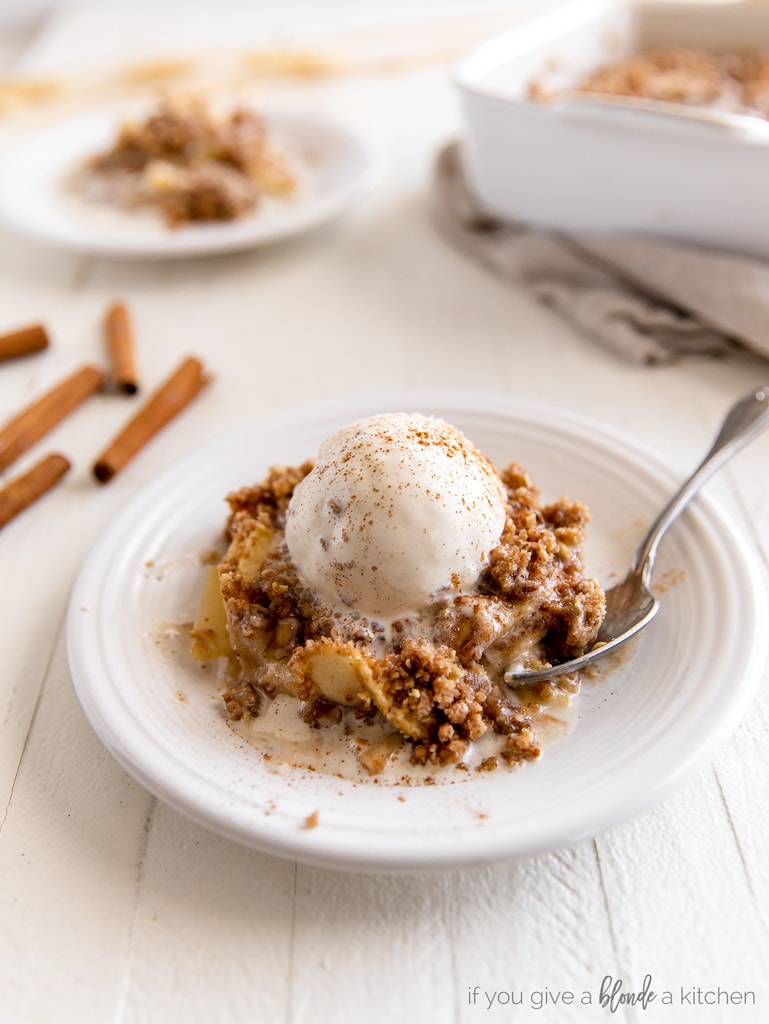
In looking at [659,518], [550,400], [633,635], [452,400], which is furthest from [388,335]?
[633,635]

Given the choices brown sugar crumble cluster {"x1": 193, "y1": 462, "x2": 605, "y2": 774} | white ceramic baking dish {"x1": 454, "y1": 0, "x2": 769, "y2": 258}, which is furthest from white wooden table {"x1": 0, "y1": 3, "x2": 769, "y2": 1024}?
white ceramic baking dish {"x1": 454, "y1": 0, "x2": 769, "y2": 258}

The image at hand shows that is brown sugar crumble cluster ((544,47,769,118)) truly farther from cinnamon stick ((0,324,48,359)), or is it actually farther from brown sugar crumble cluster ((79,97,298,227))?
cinnamon stick ((0,324,48,359))

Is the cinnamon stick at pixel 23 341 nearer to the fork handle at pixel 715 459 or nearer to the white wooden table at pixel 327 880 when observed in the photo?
the white wooden table at pixel 327 880

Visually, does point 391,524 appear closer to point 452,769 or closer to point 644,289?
point 452,769

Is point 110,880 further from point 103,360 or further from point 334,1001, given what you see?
point 103,360

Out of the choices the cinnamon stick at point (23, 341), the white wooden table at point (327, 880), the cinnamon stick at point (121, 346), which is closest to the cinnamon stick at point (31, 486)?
the white wooden table at point (327, 880)

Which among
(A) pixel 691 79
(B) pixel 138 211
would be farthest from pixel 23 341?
(A) pixel 691 79
